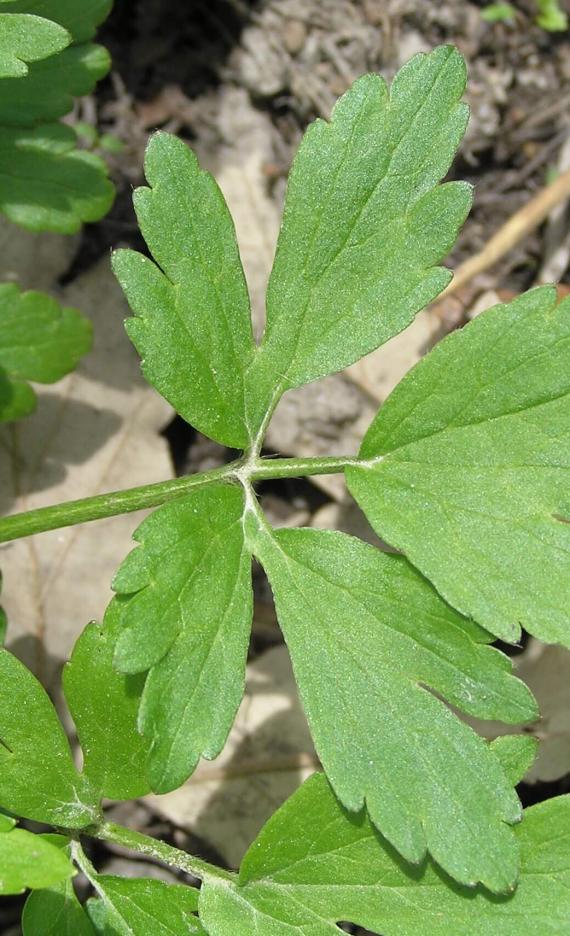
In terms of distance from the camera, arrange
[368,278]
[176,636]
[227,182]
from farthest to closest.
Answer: [227,182]
[368,278]
[176,636]

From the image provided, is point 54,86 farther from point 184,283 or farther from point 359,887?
point 359,887

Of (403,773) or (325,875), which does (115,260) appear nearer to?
(403,773)

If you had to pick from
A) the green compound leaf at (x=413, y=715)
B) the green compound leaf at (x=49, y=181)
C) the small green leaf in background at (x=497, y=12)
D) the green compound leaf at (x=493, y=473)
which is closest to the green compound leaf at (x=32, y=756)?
the green compound leaf at (x=413, y=715)

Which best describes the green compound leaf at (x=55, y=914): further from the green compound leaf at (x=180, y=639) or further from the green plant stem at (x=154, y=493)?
the green plant stem at (x=154, y=493)

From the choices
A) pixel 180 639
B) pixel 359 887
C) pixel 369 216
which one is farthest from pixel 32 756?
pixel 369 216

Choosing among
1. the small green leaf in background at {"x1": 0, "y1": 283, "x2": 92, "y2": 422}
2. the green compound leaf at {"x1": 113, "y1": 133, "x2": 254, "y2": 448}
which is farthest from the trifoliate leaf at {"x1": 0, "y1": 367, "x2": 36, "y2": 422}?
the green compound leaf at {"x1": 113, "y1": 133, "x2": 254, "y2": 448}

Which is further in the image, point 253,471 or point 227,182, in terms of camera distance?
point 227,182

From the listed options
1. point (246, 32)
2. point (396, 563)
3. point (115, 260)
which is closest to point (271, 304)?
point (115, 260)
